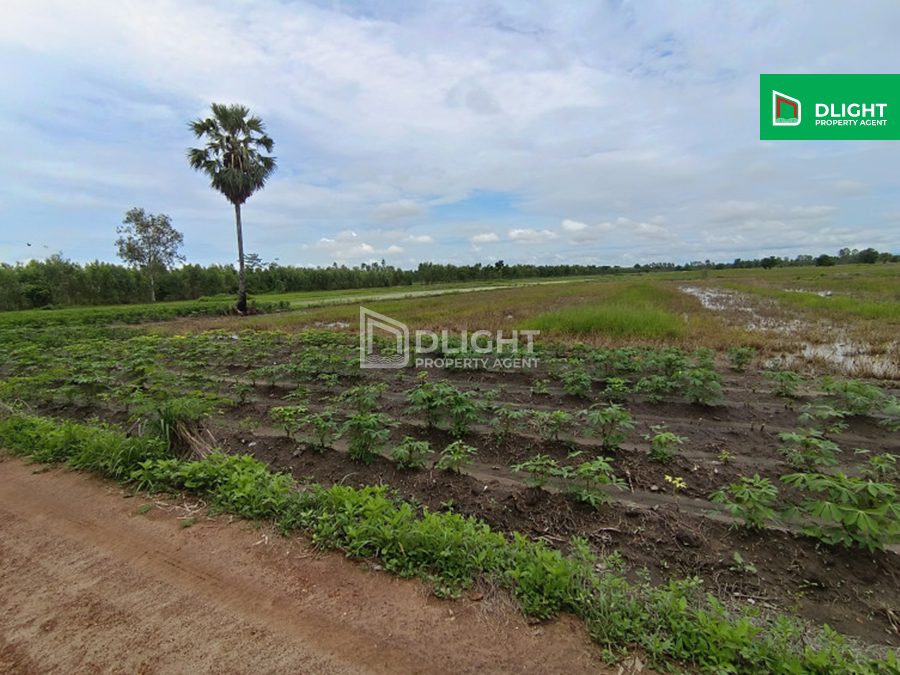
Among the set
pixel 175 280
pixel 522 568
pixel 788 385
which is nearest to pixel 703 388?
pixel 788 385

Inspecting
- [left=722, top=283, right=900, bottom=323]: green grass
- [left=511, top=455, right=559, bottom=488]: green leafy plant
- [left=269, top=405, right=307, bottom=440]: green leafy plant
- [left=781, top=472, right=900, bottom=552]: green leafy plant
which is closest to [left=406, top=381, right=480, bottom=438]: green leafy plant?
[left=511, top=455, right=559, bottom=488]: green leafy plant

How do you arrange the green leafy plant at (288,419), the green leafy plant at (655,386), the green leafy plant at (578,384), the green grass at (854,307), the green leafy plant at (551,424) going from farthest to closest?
the green grass at (854,307)
the green leafy plant at (578,384)
the green leafy plant at (655,386)
the green leafy plant at (288,419)
the green leafy plant at (551,424)

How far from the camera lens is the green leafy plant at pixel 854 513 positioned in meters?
2.27

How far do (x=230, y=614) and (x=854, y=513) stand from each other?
12.5 feet

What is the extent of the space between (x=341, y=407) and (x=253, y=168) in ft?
72.6

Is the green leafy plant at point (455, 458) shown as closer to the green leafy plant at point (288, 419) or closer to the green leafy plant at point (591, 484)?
the green leafy plant at point (591, 484)

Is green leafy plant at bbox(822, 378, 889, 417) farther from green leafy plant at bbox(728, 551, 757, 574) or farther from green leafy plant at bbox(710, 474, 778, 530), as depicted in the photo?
green leafy plant at bbox(728, 551, 757, 574)

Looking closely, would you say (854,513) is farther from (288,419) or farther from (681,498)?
(288,419)

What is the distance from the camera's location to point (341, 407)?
19.1 feet

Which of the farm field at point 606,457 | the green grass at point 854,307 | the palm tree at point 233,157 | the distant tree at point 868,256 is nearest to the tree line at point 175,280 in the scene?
the distant tree at point 868,256

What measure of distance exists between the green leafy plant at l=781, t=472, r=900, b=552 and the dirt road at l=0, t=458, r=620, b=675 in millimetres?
1885

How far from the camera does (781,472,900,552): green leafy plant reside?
2.27m

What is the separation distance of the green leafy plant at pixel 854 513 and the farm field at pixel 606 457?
0.06 ft

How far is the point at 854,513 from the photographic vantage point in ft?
7.82
